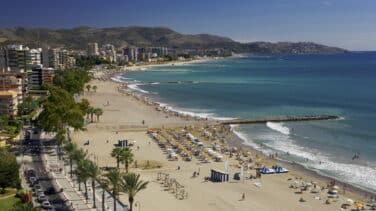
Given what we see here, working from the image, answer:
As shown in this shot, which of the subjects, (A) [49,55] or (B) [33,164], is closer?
(B) [33,164]

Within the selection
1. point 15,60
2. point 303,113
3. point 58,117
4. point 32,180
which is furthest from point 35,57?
point 32,180

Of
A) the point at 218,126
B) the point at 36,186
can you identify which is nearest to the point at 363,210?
the point at 36,186

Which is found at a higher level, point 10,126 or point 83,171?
point 83,171

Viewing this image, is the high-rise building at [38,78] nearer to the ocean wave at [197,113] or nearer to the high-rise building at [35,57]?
the high-rise building at [35,57]

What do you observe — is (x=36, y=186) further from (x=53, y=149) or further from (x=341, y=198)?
(x=341, y=198)

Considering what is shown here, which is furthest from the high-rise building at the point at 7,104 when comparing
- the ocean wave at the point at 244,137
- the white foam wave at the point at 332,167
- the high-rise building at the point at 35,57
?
the high-rise building at the point at 35,57

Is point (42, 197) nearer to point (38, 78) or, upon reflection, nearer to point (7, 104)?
point (7, 104)

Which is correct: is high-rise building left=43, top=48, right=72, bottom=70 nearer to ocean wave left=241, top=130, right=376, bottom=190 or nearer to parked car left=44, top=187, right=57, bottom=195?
ocean wave left=241, top=130, right=376, bottom=190
